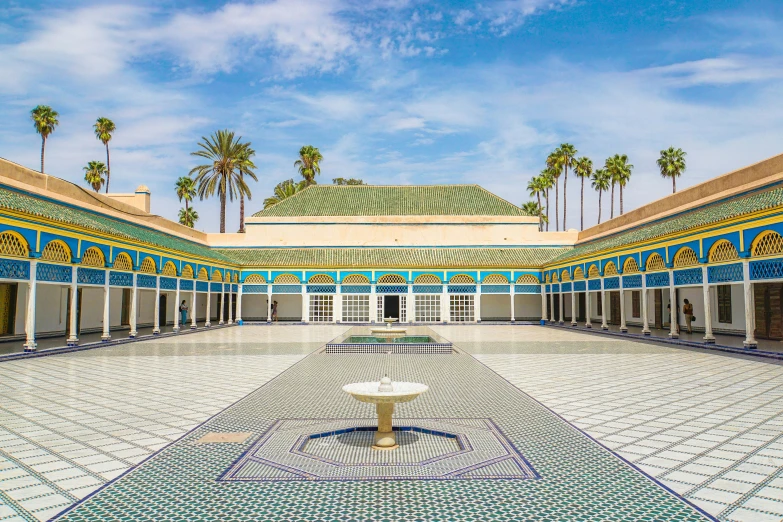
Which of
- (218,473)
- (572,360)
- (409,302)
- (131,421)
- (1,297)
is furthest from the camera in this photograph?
(409,302)

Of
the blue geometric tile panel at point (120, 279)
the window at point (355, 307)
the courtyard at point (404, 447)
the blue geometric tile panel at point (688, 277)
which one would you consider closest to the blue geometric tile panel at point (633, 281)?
the blue geometric tile panel at point (688, 277)

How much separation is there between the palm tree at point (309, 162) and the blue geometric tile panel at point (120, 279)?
3411 centimetres

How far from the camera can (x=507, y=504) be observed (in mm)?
4098

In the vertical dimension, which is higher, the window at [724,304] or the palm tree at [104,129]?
the palm tree at [104,129]

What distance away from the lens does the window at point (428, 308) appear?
3269cm

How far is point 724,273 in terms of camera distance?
15977 mm

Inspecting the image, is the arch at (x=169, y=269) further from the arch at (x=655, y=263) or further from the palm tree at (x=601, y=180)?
the palm tree at (x=601, y=180)

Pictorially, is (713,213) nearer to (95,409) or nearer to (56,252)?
(95,409)

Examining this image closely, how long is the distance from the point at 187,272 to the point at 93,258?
8.06m

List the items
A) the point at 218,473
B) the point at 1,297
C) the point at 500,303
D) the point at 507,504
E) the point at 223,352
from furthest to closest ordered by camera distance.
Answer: the point at 500,303 < the point at 1,297 < the point at 223,352 < the point at 218,473 < the point at 507,504

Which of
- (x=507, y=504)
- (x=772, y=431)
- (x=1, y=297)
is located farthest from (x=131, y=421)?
(x=1, y=297)

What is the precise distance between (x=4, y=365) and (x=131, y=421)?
26.5 feet

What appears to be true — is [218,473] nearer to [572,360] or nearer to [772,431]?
[772,431]

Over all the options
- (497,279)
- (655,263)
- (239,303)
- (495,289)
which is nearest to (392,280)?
(495,289)
